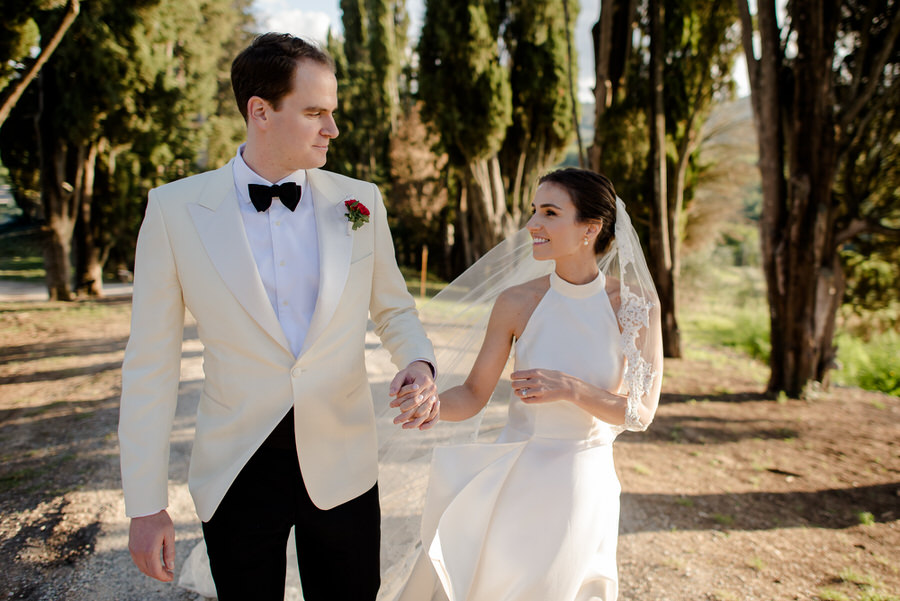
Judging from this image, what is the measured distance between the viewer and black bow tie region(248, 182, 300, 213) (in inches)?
68.2

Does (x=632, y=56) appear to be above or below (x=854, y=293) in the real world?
above

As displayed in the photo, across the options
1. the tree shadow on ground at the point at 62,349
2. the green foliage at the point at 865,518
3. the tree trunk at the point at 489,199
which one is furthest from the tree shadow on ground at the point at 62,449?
the tree trunk at the point at 489,199

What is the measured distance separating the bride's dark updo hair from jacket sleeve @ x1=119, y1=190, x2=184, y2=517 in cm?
150

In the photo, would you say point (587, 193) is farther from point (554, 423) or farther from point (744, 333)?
point (744, 333)

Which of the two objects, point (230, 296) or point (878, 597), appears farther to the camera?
point (878, 597)

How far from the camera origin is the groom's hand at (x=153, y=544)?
5.15 ft

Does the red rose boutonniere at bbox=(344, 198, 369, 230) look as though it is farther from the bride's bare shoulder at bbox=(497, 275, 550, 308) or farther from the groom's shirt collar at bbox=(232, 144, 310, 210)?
the bride's bare shoulder at bbox=(497, 275, 550, 308)

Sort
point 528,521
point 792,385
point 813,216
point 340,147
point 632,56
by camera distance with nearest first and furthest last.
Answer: point 528,521 < point 813,216 < point 792,385 < point 632,56 < point 340,147

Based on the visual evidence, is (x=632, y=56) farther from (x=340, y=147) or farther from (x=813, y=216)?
(x=340, y=147)

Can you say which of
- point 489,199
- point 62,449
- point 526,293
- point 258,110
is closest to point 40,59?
point 62,449

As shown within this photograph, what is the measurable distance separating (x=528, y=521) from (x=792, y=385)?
6.27 meters

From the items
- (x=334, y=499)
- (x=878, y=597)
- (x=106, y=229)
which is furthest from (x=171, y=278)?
(x=106, y=229)

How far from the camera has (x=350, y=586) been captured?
182 cm

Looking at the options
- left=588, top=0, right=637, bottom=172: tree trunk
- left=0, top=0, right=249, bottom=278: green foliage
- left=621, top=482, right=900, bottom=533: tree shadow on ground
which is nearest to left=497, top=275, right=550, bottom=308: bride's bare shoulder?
left=621, top=482, right=900, bottom=533: tree shadow on ground
